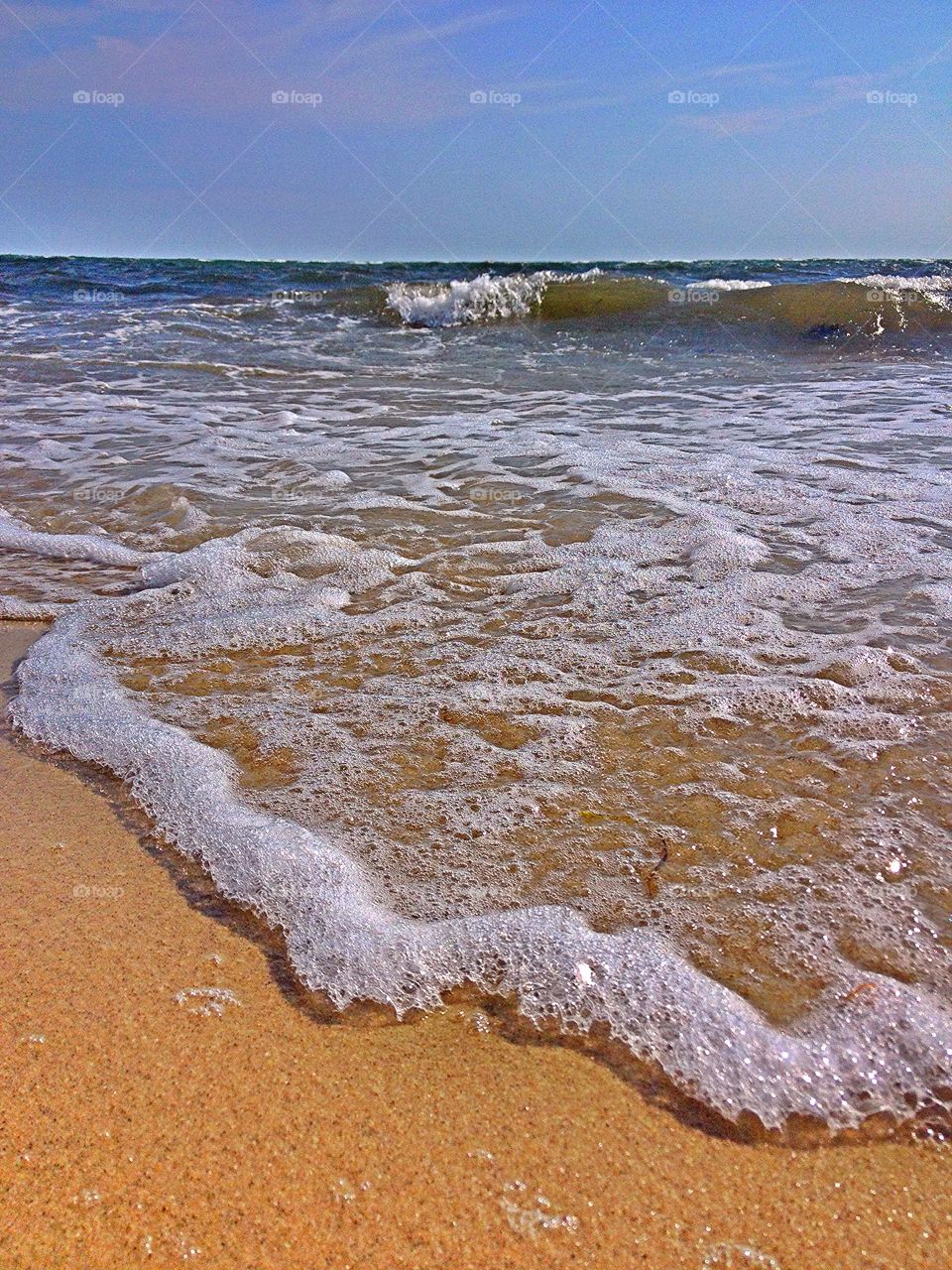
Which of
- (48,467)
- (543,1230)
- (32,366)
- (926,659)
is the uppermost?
(32,366)

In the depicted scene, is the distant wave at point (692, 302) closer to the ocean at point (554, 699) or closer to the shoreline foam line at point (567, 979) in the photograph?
the ocean at point (554, 699)

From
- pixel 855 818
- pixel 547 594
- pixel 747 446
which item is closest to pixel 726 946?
pixel 855 818

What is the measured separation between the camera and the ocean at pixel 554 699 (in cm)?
141

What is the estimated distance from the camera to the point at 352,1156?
111 centimetres

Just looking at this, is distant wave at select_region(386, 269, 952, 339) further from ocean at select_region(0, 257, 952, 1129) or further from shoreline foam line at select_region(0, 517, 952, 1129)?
shoreline foam line at select_region(0, 517, 952, 1129)

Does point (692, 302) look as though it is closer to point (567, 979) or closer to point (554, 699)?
point (554, 699)

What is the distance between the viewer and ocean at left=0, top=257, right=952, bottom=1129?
141 cm

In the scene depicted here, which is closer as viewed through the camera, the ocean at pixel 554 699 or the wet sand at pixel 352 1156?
the wet sand at pixel 352 1156

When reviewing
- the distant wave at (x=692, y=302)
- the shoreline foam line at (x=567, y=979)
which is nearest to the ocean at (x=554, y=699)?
the shoreline foam line at (x=567, y=979)

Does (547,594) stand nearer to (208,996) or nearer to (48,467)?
(208,996)

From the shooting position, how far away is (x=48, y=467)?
4.70 m

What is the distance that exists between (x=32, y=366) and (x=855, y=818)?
829cm

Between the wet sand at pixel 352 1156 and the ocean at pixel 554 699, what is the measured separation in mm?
94

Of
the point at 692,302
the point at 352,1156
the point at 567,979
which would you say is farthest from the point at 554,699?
the point at 692,302
